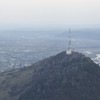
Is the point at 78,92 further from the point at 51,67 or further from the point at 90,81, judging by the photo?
the point at 51,67

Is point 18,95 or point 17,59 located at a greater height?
point 18,95

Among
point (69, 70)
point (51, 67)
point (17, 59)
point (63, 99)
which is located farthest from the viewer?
point (17, 59)

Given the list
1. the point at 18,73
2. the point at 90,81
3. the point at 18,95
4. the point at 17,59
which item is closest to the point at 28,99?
the point at 18,95

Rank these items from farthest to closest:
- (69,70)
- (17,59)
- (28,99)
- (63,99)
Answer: (17,59) → (69,70) → (28,99) → (63,99)

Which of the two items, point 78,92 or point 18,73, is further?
point 18,73

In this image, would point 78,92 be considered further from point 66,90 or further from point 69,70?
point 69,70

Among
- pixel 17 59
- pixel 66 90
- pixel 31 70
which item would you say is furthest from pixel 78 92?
pixel 17 59
